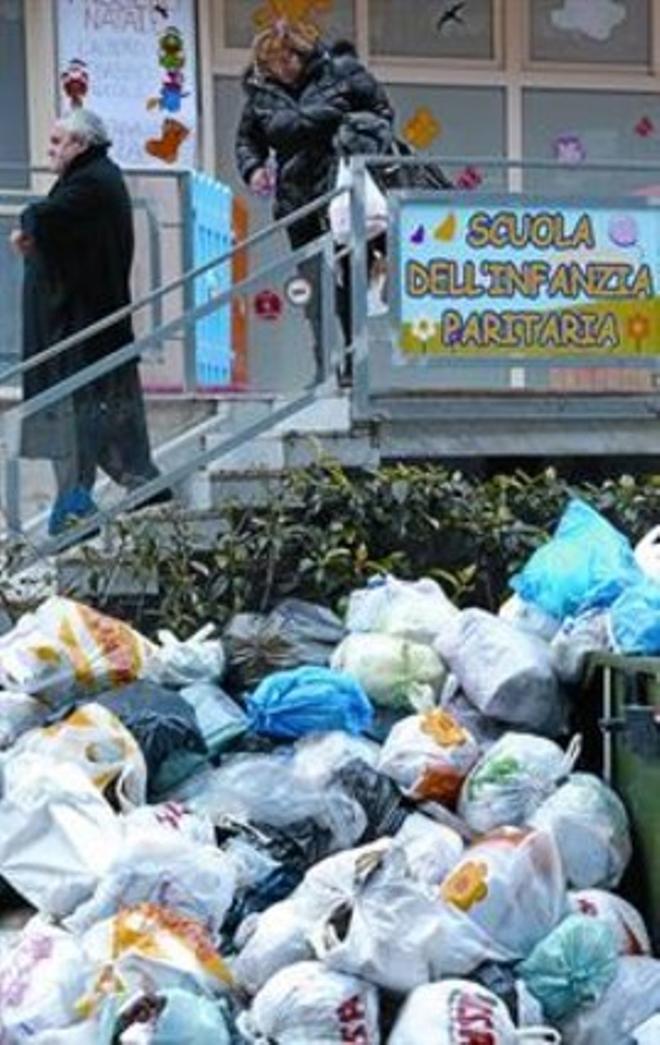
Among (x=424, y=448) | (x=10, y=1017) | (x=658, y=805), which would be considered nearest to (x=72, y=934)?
(x=10, y=1017)

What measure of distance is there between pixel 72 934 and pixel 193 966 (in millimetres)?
397

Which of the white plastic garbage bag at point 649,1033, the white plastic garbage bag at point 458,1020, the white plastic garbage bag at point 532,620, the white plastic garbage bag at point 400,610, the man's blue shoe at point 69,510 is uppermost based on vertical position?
the man's blue shoe at point 69,510

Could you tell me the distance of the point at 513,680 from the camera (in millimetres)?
5195

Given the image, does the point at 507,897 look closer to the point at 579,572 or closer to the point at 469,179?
the point at 579,572

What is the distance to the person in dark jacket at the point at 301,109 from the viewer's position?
780cm

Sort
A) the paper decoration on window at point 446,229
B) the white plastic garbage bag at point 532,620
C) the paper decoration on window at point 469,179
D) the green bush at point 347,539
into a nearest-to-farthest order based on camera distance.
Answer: the white plastic garbage bag at point 532,620 < the green bush at point 347,539 < the paper decoration on window at point 446,229 < the paper decoration on window at point 469,179

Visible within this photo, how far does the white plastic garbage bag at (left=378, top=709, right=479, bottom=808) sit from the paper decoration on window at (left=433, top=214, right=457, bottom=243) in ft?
8.89

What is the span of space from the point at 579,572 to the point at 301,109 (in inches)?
125

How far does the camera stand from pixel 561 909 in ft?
14.4

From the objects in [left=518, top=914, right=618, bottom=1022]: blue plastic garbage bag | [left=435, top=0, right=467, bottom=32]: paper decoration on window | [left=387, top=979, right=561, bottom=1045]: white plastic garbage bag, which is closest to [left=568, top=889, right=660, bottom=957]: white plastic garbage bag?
[left=518, top=914, right=618, bottom=1022]: blue plastic garbage bag

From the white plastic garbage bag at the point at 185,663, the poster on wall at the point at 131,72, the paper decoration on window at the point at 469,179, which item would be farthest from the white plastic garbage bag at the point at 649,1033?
the poster on wall at the point at 131,72

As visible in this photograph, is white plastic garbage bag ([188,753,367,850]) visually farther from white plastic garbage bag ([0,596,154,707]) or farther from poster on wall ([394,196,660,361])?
poster on wall ([394,196,660,361])

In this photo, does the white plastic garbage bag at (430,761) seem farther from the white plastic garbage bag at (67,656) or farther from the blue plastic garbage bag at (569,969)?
the white plastic garbage bag at (67,656)

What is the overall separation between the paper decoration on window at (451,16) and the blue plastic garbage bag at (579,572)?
17.5ft
